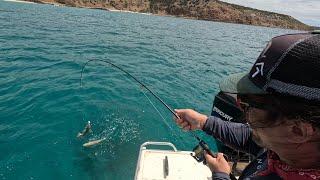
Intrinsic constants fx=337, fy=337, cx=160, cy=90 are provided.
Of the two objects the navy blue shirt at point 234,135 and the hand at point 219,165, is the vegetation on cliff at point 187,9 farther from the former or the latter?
the hand at point 219,165

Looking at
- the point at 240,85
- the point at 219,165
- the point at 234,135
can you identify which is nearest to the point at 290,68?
the point at 240,85

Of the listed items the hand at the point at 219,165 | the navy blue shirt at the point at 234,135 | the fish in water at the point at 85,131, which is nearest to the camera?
the hand at the point at 219,165

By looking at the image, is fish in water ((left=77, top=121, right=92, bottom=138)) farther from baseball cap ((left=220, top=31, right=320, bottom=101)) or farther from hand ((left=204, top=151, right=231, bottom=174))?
baseball cap ((left=220, top=31, right=320, bottom=101))

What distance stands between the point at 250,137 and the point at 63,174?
15.4ft

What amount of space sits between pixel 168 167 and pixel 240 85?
11.1 feet

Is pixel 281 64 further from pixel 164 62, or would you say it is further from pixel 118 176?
Answer: pixel 164 62

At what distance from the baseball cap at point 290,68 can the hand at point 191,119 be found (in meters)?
1.72

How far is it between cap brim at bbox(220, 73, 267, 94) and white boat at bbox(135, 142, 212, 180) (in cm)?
307

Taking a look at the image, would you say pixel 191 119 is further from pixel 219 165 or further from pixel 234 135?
pixel 219 165

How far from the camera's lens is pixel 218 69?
19828 mm

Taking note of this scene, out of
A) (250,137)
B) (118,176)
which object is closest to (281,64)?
(250,137)

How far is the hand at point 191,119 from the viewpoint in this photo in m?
3.58

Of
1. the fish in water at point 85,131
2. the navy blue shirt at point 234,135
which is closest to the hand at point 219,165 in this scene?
the navy blue shirt at point 234,135

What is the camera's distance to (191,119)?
3672 millimetres
